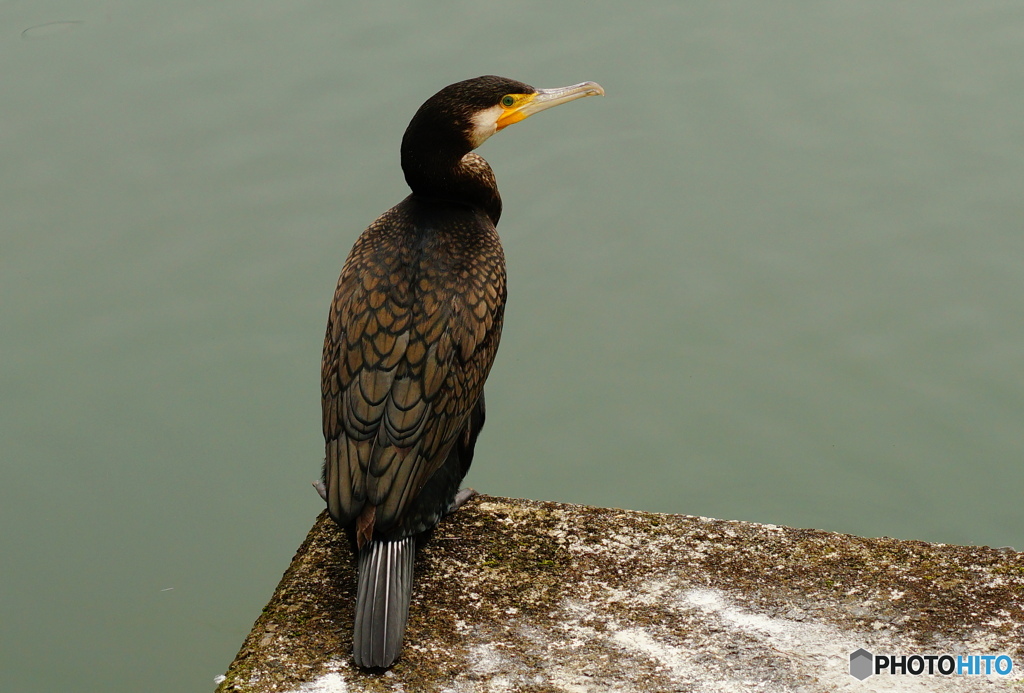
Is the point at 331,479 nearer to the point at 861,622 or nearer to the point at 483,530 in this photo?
the point at 483,530

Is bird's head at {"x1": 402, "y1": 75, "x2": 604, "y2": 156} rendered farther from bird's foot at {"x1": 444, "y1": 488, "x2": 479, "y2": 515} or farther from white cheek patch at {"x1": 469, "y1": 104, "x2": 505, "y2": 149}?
bird's foot at {"x1": 444, "y1": 488, "x2": 479, "y2": 515}

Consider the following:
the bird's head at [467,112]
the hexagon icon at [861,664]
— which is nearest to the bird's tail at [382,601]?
the hexagon icon at [861,664]

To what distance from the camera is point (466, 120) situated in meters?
3.42

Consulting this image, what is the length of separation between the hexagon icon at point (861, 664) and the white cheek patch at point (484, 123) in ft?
5.96

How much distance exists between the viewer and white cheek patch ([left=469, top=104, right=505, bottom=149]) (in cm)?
345

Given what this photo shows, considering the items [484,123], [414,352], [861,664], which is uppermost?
[484,123]

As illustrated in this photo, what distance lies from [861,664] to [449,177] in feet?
5.95

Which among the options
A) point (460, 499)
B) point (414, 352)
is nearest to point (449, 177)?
point (414, 352)

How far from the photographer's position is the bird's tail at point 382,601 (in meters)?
2.73

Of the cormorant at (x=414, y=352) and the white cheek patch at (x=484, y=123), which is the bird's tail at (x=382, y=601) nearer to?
the cormorant at (x=414, y=352)

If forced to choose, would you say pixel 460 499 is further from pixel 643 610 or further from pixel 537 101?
pixel 537 101

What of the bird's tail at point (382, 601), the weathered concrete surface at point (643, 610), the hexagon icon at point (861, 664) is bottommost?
the hexagon icon at point (861, 664)

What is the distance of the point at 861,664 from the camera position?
9.04 ft

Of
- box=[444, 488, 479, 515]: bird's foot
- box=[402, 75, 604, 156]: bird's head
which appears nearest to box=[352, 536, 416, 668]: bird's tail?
box=[444, 488, 479, 515]: bird's foot
